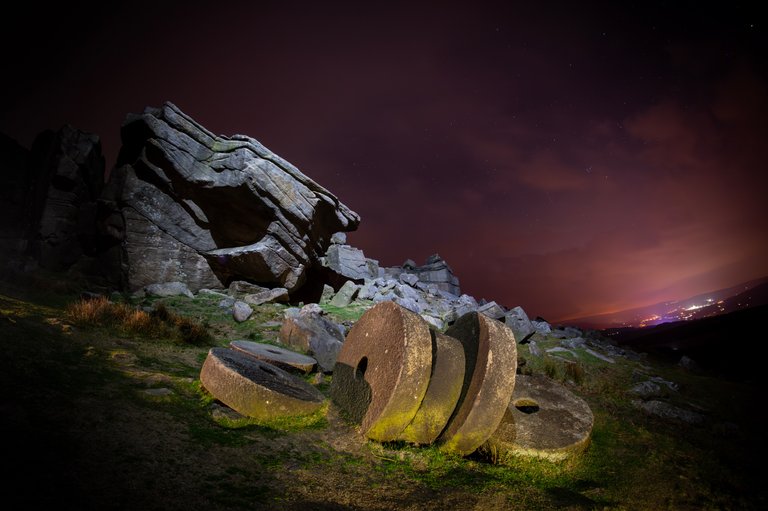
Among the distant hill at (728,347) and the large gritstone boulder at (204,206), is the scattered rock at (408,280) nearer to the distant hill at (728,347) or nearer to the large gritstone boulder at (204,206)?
the large gritstone boulder at (204,206)

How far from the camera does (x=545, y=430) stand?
4.79 m

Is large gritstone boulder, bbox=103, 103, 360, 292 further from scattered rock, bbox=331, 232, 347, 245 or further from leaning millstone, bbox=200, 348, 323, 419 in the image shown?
scattered rock, bbox=331, 232, 347, 245

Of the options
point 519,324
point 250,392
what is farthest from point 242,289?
point 519,324

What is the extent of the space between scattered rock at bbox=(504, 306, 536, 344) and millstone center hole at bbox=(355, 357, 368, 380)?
11777 mm

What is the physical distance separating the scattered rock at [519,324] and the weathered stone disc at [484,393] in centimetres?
1151

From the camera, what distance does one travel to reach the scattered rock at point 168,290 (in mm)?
12619

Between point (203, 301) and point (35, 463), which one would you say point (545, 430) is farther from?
point (203, 301)

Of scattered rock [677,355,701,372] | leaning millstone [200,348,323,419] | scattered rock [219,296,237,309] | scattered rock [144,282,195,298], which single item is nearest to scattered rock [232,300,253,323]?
scattered rock [219,296,237,309]

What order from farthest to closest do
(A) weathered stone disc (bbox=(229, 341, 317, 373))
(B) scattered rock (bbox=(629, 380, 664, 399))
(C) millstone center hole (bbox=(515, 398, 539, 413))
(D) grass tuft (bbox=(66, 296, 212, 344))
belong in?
(B) scattered rock (bbox=(629, 380, 664, 399)), (D) grass tuft (bbox=(66, 296, 212, 344)), (A) weathered stone disc (bbox=(229, 341, 317, 373)), (C) millstone center hole (bbox=(515, 398, 539, 413))

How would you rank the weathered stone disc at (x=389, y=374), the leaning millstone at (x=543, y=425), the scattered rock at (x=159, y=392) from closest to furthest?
the weathered stone disc at (x=389, y=374)
the scattered rock at (x=159, y=392)
the leaning millstone at (x=543, y=425)

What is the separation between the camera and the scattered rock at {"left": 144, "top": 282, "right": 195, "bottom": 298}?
12.6 m

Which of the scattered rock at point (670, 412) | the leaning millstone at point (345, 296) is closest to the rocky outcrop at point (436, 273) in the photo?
the leaning millstone at point (345, 296)

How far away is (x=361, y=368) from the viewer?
17.1ft

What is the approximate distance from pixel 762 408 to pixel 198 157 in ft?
68.1
